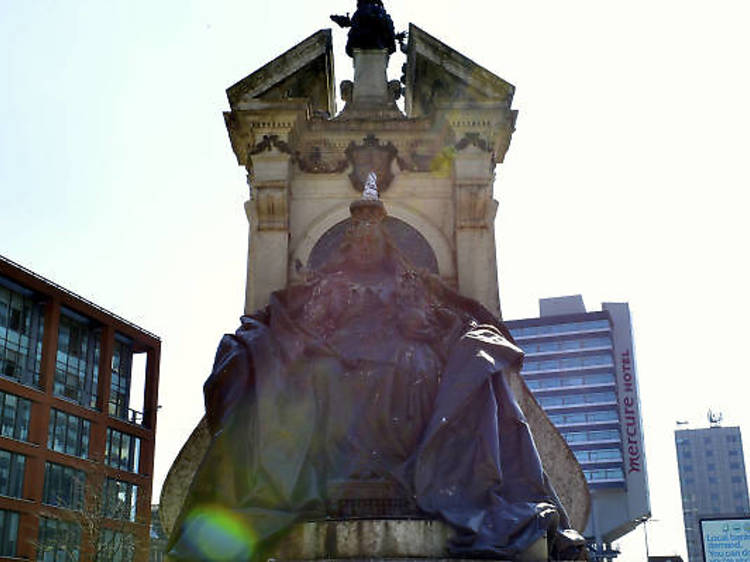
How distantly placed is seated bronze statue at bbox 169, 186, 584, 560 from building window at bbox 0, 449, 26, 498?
46.8 m

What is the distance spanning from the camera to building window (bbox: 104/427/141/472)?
2506 inches

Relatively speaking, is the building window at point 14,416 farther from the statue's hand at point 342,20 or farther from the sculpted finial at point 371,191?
the sculpted finial at point 371,191

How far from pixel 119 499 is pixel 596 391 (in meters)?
77.8

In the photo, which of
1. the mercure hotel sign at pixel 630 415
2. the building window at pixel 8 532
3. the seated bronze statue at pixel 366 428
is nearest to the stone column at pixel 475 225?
the seated bronze statue at pixel 366 428

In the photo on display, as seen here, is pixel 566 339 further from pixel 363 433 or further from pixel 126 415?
pixel 363 433

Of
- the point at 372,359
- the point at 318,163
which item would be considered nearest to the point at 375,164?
the point at 318,163

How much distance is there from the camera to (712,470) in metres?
177

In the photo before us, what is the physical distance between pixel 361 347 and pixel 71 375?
5452 centimetres

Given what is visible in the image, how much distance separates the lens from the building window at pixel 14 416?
54.3 meters

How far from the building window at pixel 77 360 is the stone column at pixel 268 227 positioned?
49.9 metres

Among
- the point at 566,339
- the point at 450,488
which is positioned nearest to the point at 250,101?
the point at 450,488

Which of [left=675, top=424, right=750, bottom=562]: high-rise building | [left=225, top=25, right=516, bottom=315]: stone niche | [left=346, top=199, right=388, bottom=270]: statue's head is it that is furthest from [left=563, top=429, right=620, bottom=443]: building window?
[left=346, top=199, right=388, bottom=270]: statue's head

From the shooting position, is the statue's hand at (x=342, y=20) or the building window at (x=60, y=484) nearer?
the statue's hand at (x=342, y=20)

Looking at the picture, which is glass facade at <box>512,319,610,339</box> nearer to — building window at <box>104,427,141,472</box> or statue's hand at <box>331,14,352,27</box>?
building window at <box>104,427,141,472</box>
